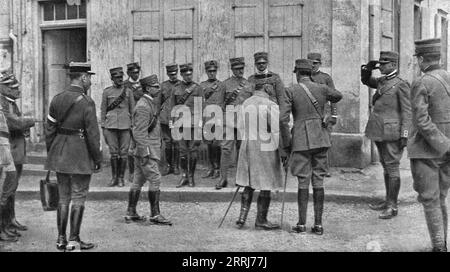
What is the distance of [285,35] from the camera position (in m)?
10.5

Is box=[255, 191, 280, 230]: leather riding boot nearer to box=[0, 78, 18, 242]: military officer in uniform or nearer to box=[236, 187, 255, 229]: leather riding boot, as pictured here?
box=[236, 187, 255, 229]: leather riding boot

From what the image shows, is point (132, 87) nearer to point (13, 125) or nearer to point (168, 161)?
point (168, 161)

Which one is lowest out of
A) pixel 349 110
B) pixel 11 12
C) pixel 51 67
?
pixel 349 110

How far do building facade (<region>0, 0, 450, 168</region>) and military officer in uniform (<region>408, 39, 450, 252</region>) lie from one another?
4073 mm

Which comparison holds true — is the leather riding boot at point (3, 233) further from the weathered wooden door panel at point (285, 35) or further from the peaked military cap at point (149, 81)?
the weathered wooden door panel at point (285, 35)

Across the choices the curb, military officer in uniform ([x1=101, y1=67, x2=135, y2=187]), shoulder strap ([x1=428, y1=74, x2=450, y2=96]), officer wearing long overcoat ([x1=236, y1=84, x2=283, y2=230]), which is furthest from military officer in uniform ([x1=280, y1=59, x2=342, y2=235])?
military officer in uniform ([x1=101, y1=67, x2=135, y2=187])

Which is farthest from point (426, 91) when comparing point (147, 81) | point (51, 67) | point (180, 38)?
point (51, 67)

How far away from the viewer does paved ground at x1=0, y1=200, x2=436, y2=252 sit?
634 cm

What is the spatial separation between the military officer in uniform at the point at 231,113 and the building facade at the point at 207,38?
55.5 inches

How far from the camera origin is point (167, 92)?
32.9ft

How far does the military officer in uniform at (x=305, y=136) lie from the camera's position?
268 inches

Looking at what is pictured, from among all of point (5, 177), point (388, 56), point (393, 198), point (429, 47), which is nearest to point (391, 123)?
point (388, 56)

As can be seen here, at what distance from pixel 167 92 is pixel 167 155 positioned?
1.14 metres
